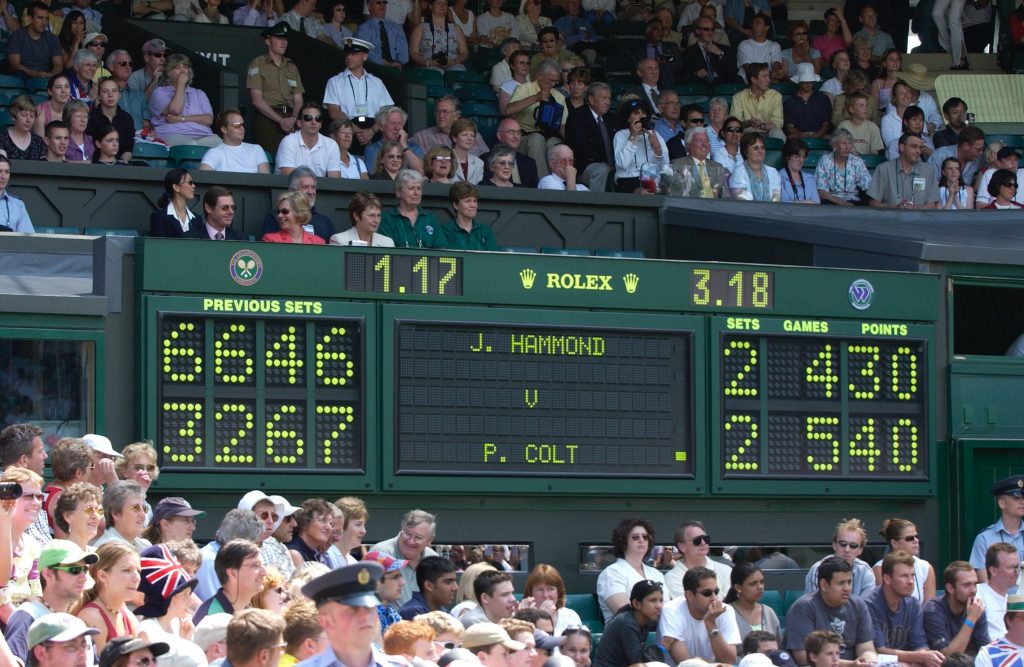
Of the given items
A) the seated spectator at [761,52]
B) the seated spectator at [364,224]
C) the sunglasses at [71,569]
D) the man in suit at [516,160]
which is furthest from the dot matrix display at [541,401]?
the seated spectator at [761,52]

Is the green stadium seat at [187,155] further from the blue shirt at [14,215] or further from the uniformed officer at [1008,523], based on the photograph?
the uniformed officer at [1008,523]

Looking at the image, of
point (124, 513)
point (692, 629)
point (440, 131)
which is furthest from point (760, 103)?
point (124, 513)

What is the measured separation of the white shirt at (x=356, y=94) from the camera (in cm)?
1728

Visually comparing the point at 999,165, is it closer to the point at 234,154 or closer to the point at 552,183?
the point at 552,183

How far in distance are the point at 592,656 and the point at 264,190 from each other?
4872mm

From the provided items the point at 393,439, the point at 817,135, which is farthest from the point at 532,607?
the point at 817,135

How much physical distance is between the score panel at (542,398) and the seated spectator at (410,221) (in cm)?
125

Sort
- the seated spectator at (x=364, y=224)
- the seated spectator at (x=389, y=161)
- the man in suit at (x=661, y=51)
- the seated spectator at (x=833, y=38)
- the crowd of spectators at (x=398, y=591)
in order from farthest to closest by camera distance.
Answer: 1. the seated spectator at (x=833, y=38)
2. the man in suit at (x=661, y=51)
3. the seated spectator at (x=389, y=161)
4. the seated spectator at (x=364, y=224)
5. the crowd of spectators at (x=398, y=591)

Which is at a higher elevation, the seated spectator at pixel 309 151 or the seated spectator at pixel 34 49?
the seated spectator at pixel 34 49

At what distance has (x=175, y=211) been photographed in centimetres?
1361

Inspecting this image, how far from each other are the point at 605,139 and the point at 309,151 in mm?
2921

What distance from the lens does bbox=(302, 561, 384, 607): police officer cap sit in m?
6.09

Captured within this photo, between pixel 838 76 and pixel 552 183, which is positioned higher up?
pixel 838 76

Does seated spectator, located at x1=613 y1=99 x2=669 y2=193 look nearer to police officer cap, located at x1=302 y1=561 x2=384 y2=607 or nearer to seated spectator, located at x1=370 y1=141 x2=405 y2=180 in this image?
seated spectator, located at x1=370 y1=141 x2=405 y2=180
